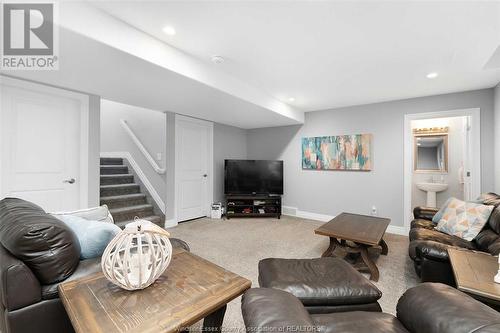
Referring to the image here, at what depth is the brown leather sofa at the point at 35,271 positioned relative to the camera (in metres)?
1.08

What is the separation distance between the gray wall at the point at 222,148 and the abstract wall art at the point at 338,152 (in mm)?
1687

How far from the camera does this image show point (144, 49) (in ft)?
6.63

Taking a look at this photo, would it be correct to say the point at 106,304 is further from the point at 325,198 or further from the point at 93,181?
the point at 325,198

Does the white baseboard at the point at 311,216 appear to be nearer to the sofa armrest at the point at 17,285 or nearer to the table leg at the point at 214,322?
the table leg at the point at 214,322

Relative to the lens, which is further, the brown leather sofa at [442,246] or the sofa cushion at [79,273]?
the brown leather sofa at [442,246]

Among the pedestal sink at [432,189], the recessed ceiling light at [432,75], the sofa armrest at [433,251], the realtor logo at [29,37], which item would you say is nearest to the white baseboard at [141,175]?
the realtor logo at [29,37]

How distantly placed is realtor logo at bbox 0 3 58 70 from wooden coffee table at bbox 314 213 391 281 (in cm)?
302

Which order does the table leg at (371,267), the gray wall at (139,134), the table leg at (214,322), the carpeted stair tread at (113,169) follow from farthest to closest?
the carpeted stair tread at (113,169)
the gray wall at (139,134)
the table leg at (371,267)
the table leg at (214,322)

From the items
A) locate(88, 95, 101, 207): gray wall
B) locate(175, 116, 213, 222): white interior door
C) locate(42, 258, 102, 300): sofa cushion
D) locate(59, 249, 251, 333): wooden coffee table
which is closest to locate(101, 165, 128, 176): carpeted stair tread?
locate(175, 116, 213, 222): white interior door

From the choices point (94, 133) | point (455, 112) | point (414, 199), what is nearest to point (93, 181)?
point (94, 133)

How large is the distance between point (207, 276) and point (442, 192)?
533cm

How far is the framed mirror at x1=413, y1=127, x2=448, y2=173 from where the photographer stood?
4.58 meters

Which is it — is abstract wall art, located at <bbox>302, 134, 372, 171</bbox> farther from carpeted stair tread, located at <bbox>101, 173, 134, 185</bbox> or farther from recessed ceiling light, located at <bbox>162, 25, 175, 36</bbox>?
carpeted stair tread, located at <bbox>101, 173, 134, 185</bbox>

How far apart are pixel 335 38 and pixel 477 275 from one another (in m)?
2.06
